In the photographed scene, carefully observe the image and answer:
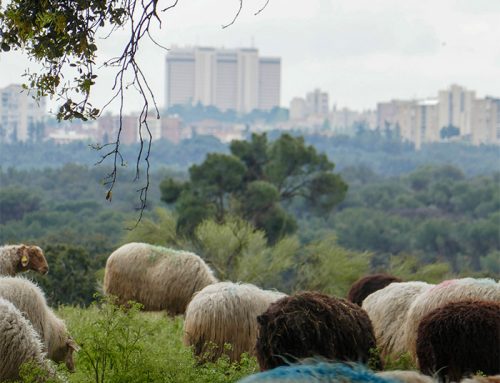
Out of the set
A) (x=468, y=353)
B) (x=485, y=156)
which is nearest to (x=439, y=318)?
(x=468, y=353)

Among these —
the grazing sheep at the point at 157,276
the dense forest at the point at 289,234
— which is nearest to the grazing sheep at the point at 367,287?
the grazing sheep at the point at 157,276

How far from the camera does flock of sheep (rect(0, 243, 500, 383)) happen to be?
25.0 feet

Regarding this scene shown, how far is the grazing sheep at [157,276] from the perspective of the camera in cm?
1434

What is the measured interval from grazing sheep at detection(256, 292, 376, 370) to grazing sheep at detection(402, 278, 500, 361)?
1.33 meters

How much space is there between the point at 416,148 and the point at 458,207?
175 feet

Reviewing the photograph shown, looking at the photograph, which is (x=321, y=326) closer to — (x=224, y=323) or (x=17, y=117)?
(x=224, y=323)

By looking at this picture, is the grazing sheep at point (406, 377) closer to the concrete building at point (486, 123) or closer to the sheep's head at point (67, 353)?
the sheep's head at point (67, 353)

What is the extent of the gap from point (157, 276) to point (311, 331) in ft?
22.9

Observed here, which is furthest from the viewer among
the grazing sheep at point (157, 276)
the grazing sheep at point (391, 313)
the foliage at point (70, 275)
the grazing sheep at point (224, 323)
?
the foliage at point (70, 275)

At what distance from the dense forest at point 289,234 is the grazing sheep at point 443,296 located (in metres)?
13.0

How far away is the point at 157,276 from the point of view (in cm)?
1446

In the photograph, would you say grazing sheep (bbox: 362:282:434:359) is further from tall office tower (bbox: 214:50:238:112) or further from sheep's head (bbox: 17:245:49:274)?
tall office tower (bbox: 214:50:238:112)

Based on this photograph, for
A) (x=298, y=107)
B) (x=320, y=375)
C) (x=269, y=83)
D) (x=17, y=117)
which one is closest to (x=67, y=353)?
(x=320, y=375)

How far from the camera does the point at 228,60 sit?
185 meters
